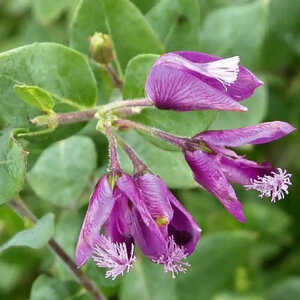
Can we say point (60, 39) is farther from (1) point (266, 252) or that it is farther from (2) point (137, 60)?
(2) point (137, 60)

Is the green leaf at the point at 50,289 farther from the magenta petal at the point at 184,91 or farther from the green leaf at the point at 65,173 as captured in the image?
the magenta petal at the point at 184,91

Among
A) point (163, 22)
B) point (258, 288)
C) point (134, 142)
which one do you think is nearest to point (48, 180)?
point (134, 142)

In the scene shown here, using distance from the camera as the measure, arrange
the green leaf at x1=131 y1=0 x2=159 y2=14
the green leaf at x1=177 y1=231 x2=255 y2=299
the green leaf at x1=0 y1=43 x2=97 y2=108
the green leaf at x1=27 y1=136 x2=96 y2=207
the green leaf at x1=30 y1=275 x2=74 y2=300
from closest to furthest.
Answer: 1. the green leaf at x1=0 y1=43 x2=97 y2=108
2. the green leaf at x1=30 y1=275 x2=74 y2=300
3. the green leaf at x1=131 y1=0 x2=159 y2=14
4. the green leaf at x1=27 y1=136 x2=96 y2=207
5. the green leaf at x1=177 y1=231 x2=255 y2=299

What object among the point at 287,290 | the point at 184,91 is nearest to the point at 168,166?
the point at 184,91

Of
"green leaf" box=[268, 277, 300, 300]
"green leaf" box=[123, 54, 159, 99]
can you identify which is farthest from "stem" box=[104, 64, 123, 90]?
"green leaf" box=[268, 277, 300, 300]

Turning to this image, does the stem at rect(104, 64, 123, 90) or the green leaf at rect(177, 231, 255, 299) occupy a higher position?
the stem at rect(104, 64, 123, 90)

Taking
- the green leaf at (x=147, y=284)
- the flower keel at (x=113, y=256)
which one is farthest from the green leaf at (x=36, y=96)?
the green leaf at (x=147, y=284)

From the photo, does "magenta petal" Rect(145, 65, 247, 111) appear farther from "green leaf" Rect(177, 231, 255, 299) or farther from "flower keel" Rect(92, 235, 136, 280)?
"green leaf" Rect(177, 231, 255, 299)
